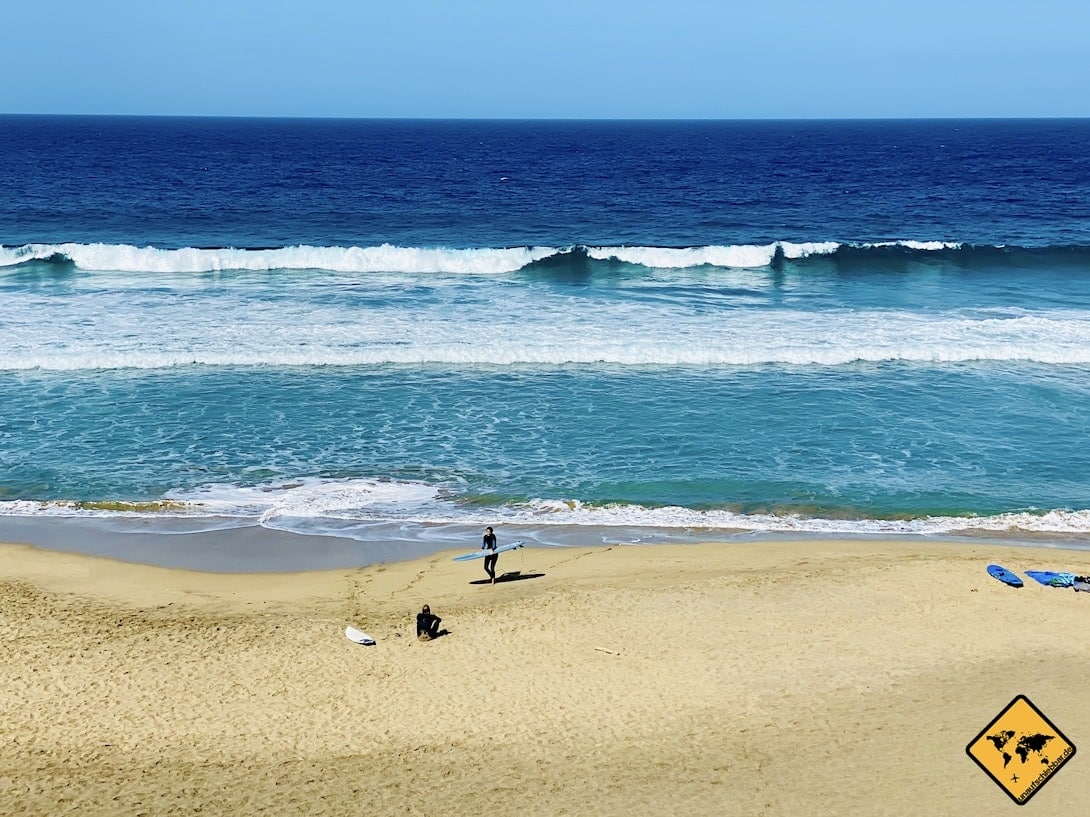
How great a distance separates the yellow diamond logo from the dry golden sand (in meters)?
5.90

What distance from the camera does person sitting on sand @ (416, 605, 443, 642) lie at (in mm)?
13898

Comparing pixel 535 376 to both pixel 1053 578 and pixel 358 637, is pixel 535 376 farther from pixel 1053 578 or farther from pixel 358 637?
pixel 1053 578

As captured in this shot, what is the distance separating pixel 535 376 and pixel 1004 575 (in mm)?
13940

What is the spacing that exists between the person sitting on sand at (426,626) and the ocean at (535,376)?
3401 millimetres

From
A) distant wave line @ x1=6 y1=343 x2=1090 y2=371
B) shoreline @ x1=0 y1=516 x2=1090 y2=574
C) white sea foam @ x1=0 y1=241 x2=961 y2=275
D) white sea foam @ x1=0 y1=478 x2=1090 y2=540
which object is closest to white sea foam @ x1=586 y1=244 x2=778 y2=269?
white sea foam @ x1=0 y1=241 x2=961 y2=275

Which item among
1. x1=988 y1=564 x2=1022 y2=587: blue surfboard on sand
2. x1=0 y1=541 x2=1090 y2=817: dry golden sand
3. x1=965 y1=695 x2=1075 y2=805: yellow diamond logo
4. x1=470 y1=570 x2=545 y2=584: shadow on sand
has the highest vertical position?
x1=965 y1=695 x2=1075 y2=805: yellow diamond logo

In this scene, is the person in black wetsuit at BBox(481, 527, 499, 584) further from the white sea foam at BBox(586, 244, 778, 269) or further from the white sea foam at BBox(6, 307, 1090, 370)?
the white sea foam at BBox(586, 244, 778, 269)

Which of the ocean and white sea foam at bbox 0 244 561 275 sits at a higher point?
white sea foam at bbox 0 244 561 275

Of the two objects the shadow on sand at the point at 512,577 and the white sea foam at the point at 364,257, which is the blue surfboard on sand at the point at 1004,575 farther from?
the white sea foam at the point at 364,257

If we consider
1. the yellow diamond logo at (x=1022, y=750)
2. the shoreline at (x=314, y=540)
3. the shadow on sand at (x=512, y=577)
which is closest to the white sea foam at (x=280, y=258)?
the shoreline at (x=314, y=540)

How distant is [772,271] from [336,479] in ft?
83.9

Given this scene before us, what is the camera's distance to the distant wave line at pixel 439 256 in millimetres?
39719

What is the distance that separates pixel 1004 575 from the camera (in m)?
15.8

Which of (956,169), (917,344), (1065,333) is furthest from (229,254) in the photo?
(956,169)
